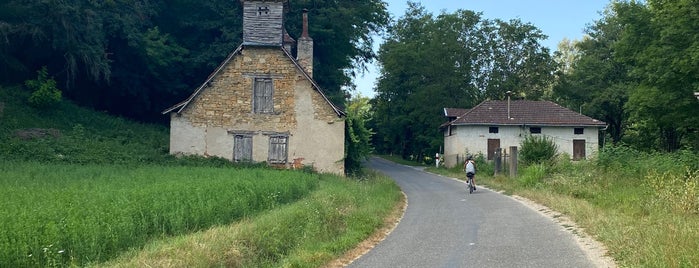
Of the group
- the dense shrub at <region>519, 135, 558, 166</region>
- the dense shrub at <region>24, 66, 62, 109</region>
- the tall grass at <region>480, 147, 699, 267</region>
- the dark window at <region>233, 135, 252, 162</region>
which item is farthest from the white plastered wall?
the dense shrub at <region>24, 66, 62, 109</region>

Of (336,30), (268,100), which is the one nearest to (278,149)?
(268,100)

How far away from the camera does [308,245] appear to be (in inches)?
446

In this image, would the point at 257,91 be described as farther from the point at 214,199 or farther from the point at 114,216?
the point at 114,216

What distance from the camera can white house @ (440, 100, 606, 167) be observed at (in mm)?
44438

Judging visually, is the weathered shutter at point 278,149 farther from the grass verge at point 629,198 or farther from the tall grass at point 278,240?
the tall grass at point 278,240

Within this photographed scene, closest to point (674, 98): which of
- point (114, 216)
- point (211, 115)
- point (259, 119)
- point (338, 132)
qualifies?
point (338, 132)

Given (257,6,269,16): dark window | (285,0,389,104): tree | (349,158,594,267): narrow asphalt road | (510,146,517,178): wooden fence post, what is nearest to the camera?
(349,158,594,267): narrow asphalt road

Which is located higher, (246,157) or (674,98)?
(674,98)

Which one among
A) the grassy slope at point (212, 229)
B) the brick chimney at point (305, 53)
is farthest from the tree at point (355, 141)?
the grassy slope at point (212, 229)

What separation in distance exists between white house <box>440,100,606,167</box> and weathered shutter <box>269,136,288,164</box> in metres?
18.8

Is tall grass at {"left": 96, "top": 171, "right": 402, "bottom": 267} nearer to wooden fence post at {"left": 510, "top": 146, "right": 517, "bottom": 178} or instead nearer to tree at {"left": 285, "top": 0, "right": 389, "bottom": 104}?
wooden fence post at {"left": 510, "top": 146, "right": 517, "bottom": 178}

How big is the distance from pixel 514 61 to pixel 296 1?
28.7m

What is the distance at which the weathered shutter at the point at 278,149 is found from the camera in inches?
1169

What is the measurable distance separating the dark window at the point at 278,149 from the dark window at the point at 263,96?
1.39 metres
